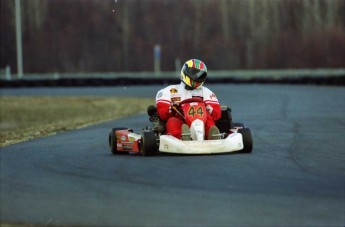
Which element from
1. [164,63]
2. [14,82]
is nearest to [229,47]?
[164,63]

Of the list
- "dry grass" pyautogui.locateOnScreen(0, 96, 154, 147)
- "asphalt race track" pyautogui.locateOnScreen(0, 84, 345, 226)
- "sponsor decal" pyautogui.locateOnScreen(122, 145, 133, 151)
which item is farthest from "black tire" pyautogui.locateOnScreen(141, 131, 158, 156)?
"dry grass" pyautogui.locateOnScreen(0, 96, 154, 147)

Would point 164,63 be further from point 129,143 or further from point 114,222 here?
point 114,222

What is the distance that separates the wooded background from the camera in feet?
275

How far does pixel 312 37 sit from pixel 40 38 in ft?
77.2

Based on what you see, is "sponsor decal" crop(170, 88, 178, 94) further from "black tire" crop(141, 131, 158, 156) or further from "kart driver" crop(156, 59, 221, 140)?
"black tire" crop(141, 131, 158, 156)

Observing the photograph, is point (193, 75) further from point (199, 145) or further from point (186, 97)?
point (199, 145)

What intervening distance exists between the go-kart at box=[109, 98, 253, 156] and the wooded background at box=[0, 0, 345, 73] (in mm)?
67243

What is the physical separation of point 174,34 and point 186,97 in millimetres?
77980

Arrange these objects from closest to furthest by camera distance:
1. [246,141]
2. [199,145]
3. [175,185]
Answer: [175,185]
[199,145]
[246,141]

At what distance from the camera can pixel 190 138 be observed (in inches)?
501

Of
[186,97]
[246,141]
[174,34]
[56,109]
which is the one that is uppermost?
[186,97]

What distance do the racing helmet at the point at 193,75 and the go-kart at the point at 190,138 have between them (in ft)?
1.11

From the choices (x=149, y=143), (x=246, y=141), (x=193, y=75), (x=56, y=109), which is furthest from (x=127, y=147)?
(x=56, y=109)

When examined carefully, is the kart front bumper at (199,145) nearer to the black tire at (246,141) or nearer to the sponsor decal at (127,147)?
the black tire at (246,141)
